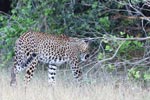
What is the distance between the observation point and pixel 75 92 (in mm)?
9758

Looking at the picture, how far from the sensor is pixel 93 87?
33.5 feet

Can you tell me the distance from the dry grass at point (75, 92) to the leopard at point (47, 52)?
115 centimetres

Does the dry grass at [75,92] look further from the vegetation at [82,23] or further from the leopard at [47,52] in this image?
the vegetation at [82,23]

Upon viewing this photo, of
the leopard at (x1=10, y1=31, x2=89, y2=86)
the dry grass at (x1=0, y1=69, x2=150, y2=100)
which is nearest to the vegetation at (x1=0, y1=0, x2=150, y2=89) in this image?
the leopard at (x1=10, y1=31, x2=89, y2=86)

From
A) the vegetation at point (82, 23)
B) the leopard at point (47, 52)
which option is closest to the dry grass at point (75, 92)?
the leopard at point (47, 52)

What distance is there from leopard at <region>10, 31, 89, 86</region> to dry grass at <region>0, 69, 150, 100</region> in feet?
3.77

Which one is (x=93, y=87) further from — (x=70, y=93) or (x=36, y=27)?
(x=36, y=27)

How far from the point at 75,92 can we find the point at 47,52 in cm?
263

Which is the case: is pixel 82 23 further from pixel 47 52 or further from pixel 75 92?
pixel 75 92

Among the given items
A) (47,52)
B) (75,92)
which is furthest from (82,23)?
(75,92)

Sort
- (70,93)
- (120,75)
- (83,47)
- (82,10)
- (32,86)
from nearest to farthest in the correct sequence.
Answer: (70,93)
(32,86)
(120,75)
(83,47)
(82,10)

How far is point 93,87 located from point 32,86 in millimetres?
1193

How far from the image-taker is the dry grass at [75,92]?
9203mm

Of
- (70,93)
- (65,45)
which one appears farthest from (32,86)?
(65,45)
